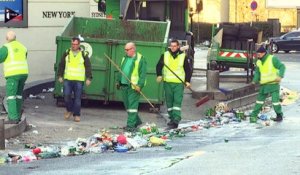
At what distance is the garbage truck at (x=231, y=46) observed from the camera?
76.0 ft

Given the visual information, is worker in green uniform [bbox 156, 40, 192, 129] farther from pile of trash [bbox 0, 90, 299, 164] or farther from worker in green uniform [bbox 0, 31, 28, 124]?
worker in green uniform [bbox 0, 31, 28, 124]

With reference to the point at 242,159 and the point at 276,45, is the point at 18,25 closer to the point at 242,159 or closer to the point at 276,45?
the point at 242,159

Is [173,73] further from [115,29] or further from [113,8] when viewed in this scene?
[113,8]

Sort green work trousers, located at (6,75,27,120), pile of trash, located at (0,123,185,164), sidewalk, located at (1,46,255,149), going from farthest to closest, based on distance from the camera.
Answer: green work trousers, located at (6,75,27,120)
sidewalk, located at (1,46,255,149)
pile of trash, located at (0,123,185,164)

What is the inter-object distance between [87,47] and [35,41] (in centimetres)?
469

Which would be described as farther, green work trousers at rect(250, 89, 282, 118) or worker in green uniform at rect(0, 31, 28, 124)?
green work trousers at rect(250, 89, 282, 118)

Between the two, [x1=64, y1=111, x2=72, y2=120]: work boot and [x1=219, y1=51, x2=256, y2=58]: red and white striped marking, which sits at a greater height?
[x1=219, y1=51, x2=256, y2=58]: red and white striped marking

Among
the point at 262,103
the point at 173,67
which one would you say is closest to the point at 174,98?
the point at 173,67

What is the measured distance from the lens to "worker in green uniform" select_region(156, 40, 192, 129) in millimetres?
14206

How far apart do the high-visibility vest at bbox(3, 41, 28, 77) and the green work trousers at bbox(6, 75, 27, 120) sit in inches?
3.8

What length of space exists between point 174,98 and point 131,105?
0.92 m

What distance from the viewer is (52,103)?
55.3 feet

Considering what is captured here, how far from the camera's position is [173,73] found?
14.2 metres

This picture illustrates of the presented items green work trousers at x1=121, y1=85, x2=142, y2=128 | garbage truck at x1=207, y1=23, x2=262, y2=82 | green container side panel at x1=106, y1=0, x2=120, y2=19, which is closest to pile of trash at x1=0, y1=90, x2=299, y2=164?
green work trousers at x1=121, y1=85, x2=142, y2=128
